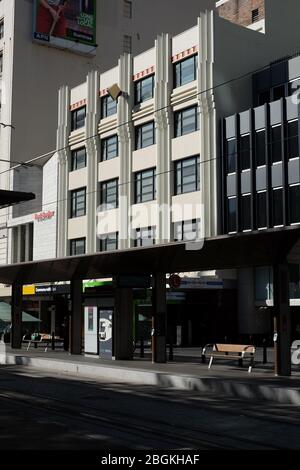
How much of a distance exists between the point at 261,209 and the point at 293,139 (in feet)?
14.1

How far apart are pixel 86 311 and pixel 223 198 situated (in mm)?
14364

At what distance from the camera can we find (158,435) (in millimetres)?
10125

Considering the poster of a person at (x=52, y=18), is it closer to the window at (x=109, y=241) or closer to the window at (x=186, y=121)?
the window at (x=186, y=121)

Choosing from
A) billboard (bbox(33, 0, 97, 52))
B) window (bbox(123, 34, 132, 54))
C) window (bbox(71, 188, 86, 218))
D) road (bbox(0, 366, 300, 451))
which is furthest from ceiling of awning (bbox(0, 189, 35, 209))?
window (bbox(123, 34, 132, 54))

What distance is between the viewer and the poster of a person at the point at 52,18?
5516 cm

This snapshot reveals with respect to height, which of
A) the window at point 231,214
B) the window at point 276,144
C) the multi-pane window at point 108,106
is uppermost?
the multi-pane window at point 108,106

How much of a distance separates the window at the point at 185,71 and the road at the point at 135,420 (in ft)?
83.6

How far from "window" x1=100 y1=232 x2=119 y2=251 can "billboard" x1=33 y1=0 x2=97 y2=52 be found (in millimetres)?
21616

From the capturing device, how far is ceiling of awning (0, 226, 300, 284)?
17000 millimetres

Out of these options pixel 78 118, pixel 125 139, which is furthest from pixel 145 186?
pixel 78 118

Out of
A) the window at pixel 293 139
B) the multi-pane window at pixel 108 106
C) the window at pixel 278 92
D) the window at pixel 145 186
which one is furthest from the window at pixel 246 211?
the multi-pane window at pixel 108 106

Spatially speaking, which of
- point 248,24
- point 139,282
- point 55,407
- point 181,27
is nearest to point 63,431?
point 55,407
